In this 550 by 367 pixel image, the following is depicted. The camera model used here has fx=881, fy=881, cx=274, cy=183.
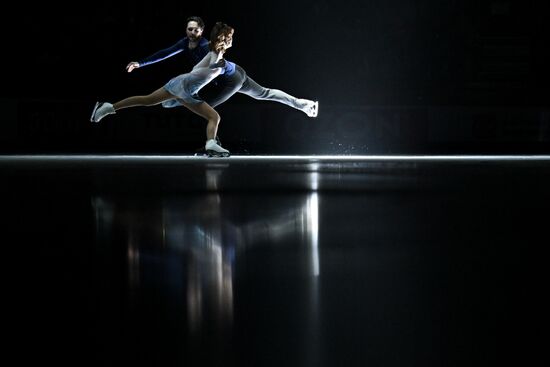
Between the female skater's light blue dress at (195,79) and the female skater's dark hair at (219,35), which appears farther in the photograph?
the female skater's light blue dress at (195,79)

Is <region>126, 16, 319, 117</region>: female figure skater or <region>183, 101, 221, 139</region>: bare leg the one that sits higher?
<region>126, 16, 319, 117</region>: female figure skater

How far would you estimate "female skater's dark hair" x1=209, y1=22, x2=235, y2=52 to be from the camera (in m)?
6.84

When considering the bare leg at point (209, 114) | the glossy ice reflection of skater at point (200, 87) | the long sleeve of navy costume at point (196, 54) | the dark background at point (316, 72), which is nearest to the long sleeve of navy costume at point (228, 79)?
the long sleeve of navy costume at point (196, 54)

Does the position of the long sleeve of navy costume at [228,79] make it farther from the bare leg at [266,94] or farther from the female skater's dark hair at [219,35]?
the female skater's dark hair at [219,35]

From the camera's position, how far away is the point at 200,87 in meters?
7.21

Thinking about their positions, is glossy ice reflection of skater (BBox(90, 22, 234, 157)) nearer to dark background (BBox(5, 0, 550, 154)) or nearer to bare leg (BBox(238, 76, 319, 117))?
bare leg (BBox(238, 76, 319, 117))

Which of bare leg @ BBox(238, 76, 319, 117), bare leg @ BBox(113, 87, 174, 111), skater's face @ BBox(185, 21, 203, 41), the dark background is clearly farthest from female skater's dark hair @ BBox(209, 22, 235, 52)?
the dark background

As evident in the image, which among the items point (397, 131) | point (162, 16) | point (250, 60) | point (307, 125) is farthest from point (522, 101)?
point (162, 16)

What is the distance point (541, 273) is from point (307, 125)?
31.2 feet

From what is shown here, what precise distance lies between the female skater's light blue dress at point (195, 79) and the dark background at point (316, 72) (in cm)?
343

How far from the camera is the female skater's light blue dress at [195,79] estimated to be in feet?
23.1

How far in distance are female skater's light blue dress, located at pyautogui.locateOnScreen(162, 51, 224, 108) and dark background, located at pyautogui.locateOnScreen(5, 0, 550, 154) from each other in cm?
343

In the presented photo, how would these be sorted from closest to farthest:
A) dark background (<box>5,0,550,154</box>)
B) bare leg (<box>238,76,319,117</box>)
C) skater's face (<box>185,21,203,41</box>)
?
skater's face (<box>185,21,203,41</box>) → bare leg (<box>238,76,319,117</box>) → dark background (<box>5,0,550,154</box>)

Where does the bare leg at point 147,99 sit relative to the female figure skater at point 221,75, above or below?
below
